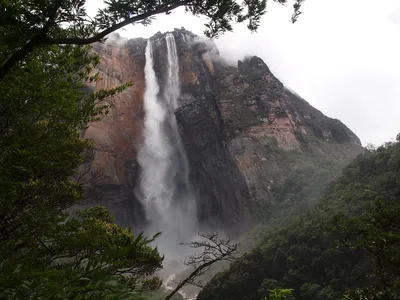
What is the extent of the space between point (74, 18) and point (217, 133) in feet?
149

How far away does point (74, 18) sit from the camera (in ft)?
13.8

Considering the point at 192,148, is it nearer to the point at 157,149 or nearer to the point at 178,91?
the point at 157,149

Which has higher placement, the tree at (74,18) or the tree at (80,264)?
the tree at (74,18)

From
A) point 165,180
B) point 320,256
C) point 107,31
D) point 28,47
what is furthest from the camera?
point 165,180

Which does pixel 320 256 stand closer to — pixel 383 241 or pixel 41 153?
pixel 383 241

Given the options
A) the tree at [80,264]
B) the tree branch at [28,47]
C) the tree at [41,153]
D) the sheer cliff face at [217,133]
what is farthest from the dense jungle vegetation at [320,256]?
the tree branch at [28,47]

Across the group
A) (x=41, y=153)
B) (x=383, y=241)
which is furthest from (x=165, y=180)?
(x=383, y=241)

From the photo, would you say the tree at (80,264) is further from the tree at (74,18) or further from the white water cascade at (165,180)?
the white water cascade at (165,180)

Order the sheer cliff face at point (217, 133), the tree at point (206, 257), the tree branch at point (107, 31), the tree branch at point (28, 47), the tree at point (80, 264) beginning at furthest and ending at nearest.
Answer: the sheer cliff face at point (217, 133)
the tree at point (206, 257)
the tree branch at point (107, 31)
the tree branch at point (28, 47)
the tree at point (80, 264)

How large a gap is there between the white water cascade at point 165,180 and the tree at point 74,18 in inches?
1569

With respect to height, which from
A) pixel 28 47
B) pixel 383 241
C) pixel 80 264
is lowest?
pixel 383 241

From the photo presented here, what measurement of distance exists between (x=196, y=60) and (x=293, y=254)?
43.5m

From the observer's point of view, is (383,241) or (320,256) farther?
(320,256)

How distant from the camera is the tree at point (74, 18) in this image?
11.7ft
